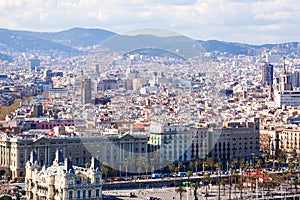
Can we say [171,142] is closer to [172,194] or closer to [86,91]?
[172,194]

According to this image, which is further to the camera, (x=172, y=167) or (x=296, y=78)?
(x=296, y=78)

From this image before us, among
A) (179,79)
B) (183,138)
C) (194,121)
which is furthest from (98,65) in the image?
(183,138)

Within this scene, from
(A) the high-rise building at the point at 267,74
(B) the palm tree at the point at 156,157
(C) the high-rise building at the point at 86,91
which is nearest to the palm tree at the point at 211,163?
(B) the palm tree at the point at 156,157

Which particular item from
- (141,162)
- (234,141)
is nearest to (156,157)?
(141,162)

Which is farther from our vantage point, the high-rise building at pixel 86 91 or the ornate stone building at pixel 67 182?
the high-rise building at pixel 86 91

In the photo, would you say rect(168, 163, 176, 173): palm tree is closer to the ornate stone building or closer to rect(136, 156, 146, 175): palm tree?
rect(136, 156, 146, 175): palm tree

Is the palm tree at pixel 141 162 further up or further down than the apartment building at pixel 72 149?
further down

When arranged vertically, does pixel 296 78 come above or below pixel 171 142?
above

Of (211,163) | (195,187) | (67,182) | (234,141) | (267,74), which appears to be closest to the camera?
(67,182)

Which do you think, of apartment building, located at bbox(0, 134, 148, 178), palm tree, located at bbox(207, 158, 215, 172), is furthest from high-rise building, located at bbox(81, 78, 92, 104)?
palm tree, located at bbox(207, 158, 215, 172)

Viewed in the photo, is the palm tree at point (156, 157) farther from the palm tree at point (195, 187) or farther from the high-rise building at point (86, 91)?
the high-rise building at point (86, 91)
